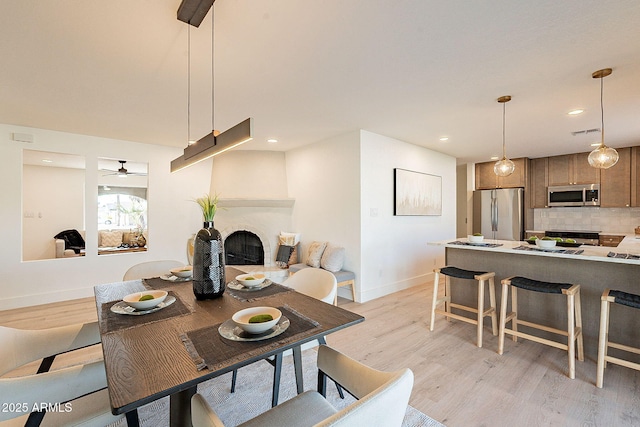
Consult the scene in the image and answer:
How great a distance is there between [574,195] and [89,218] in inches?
334

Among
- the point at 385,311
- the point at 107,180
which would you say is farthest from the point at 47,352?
the point at 107,180

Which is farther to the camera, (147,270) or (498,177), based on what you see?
(498,177)

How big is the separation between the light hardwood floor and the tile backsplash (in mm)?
4356

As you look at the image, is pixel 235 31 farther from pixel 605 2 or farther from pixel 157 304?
pixel 605 2

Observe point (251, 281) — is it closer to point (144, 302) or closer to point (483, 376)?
point (144, 302)

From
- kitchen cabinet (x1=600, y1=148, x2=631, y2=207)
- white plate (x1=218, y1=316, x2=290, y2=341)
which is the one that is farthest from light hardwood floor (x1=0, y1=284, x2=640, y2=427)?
kitchen cabinet (x1=600, y1=148, x2=631, y2=207)

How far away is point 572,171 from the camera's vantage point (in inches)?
219

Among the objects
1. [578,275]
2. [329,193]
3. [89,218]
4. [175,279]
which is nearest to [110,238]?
[89,218]

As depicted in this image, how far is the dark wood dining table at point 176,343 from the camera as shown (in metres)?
0.87

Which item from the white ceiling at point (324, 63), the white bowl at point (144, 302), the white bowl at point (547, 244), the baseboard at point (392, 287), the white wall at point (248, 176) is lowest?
the baseboard at point (392, 287)

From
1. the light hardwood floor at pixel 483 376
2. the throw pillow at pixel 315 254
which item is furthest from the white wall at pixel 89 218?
the throw pillow at pixel 315 254

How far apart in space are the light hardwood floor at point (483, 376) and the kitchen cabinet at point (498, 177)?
4.27 meters

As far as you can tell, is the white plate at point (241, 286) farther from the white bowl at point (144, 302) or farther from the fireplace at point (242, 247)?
the fireplace at point (242, 247)

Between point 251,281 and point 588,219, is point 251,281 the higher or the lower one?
the lower one
